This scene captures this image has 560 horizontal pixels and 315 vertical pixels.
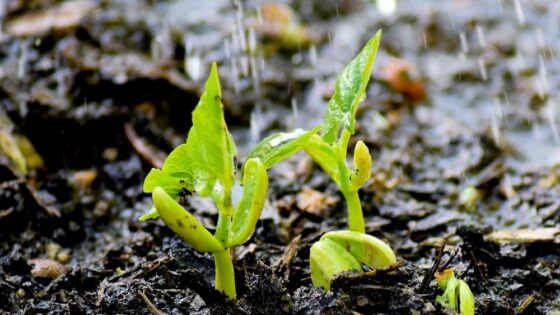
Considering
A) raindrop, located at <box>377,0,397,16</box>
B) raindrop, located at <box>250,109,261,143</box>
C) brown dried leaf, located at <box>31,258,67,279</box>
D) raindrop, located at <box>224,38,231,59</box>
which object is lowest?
brown dried leaf, located at <box>31,258,67,279</box>

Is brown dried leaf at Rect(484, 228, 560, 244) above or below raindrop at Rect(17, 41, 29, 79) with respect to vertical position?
below

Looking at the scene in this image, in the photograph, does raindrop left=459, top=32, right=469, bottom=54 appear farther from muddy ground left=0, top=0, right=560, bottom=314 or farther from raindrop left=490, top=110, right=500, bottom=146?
raindrop left=490, top=110, right=500, bottom=146

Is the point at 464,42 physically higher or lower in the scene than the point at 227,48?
lower

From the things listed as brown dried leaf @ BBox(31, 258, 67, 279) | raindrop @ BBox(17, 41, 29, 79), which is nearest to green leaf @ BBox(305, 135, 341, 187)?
brown dried leaf @ BBox(31, 258, 67, 279)

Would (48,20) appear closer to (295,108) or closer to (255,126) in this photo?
(255,126)

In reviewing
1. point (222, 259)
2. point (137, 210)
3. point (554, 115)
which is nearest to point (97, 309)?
point (222, 259)

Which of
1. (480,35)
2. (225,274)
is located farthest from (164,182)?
(480,35)

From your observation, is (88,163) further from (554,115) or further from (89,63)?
(554,115)
